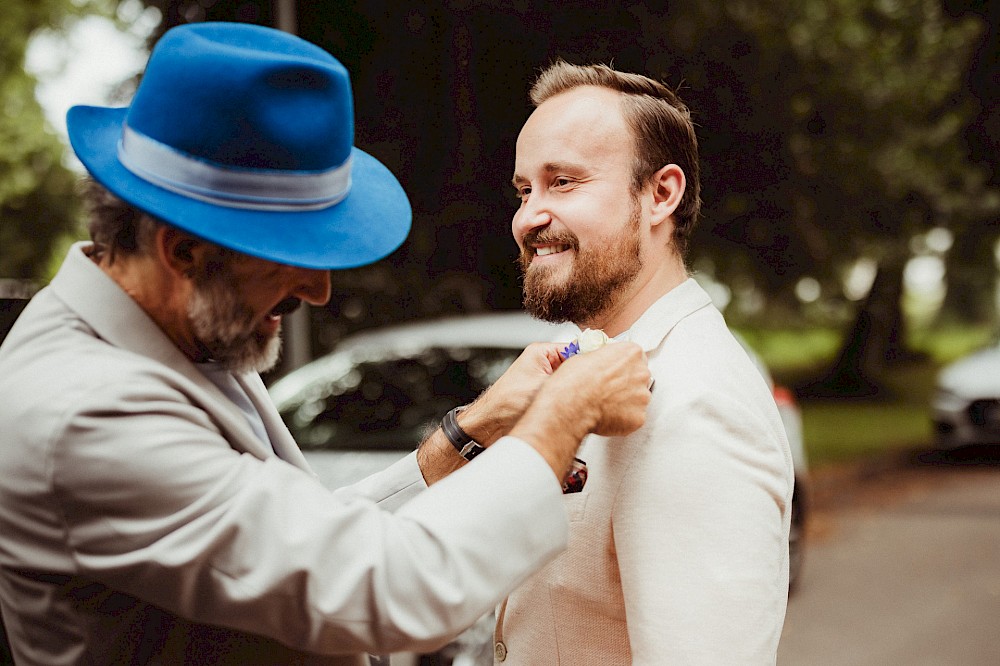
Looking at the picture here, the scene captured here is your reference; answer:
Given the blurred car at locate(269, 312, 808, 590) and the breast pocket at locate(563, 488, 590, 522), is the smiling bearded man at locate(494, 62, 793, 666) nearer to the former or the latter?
the breast pocket at locate(563, 488, 590, 522)

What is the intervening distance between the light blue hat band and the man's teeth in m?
0.59

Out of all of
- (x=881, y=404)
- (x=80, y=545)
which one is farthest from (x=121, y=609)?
(x=881, y=404)

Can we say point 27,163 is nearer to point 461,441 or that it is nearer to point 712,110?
point 712,110

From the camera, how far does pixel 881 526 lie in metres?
8.82

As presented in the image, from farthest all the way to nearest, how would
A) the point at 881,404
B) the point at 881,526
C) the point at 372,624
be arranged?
the point at 881,404, the point at 881,526, the point at 372,624

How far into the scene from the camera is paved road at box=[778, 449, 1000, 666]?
18.1 feet

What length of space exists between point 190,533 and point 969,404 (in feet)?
38.3

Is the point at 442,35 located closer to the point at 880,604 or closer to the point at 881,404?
the point at 880,604

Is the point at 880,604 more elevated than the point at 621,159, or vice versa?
the point at 621,159

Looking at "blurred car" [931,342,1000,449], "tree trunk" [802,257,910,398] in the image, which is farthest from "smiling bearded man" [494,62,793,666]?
"tree trunk" [802,257,910,398]

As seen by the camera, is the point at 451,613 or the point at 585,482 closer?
the point at 451,613

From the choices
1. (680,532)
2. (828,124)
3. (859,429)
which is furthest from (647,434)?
(859,429)

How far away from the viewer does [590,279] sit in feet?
6.50

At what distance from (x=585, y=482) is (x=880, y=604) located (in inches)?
213
